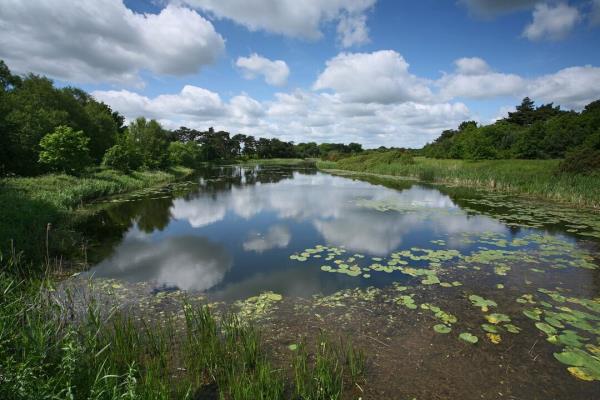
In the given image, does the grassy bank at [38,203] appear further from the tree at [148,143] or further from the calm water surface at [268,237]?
the tree at [148,143]

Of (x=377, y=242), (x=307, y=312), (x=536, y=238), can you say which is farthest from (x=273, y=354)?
(x=536, y=238)

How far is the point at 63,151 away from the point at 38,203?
34.4 feet

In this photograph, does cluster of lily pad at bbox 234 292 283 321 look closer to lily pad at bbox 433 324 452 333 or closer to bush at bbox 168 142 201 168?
lily pad at bbox 433 324 452 333

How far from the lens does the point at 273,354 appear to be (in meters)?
4.44

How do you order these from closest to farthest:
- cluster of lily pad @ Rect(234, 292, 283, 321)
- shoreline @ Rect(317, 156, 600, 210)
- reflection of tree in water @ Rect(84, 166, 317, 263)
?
cluster of lily pad @ Rect(234, 292, 283, 321) → reflection of tree in water @ Rect(84, 166, 317, 263) → shoreline @ Rect(317, 156, 600, 210)

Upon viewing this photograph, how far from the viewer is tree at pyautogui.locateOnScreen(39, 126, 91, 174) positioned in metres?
19.2

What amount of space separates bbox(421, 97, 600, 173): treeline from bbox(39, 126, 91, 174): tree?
112 ft

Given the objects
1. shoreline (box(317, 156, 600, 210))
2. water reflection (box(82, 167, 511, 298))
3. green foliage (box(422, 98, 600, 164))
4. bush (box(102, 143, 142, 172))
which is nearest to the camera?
water reflection (box(82, 167, 511, 298))

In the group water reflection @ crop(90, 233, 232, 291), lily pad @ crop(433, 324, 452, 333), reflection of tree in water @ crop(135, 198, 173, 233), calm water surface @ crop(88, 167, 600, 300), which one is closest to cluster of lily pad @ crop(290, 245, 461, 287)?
calm water surface @ crop(88, 167, 600, 300)

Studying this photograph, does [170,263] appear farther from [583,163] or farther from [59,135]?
[583,163]

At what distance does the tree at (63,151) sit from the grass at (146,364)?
60.1ft

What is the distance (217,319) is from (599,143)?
116ft

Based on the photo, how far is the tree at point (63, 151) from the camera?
19172 mm

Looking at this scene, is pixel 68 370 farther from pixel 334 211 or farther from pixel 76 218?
pixel 334 211
